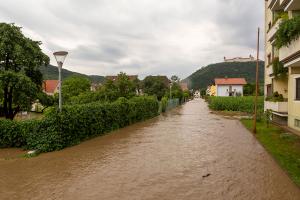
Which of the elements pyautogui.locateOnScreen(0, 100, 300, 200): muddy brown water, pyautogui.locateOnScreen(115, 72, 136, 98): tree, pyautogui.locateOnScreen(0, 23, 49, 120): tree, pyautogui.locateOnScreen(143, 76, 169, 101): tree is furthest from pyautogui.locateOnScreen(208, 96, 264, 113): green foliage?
pyautogui.locateOnScreen(0, 23, 49, 120): tree

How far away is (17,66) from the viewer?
2016 centimetres

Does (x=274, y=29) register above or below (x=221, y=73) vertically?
below

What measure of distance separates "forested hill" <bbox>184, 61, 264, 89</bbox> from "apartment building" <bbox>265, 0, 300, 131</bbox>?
99289 mm

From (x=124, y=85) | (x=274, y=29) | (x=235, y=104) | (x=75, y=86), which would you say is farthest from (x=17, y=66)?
(x=75, y=86)

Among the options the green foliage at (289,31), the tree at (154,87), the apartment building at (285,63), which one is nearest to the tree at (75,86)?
the tree at (154,87)

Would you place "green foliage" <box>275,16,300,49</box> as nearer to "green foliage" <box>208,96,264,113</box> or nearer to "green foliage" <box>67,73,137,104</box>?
"green foliage" <box>67,73,137,104</box>

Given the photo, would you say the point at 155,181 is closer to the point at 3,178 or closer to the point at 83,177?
the point at 83,177

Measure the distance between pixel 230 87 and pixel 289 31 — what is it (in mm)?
79038

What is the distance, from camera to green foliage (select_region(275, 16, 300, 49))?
12.4m

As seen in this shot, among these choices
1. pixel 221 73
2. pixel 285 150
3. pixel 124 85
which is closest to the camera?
pixel 285 150

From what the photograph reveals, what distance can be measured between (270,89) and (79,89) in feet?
150

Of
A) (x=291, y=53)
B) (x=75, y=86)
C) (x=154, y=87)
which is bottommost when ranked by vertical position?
(x=154, y=87)

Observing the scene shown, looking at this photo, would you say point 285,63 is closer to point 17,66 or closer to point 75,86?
point 17,66

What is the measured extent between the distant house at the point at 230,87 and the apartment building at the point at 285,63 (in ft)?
202
